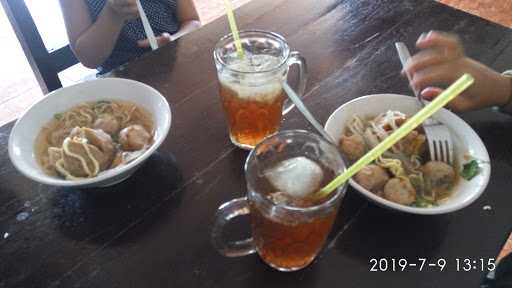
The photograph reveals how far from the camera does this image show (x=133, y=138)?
769mm

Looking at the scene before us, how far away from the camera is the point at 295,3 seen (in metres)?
1.26

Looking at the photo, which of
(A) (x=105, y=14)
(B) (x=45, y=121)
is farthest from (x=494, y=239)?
(A) (x=105, y=14)

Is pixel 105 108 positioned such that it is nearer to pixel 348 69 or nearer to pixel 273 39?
pixel 273 39

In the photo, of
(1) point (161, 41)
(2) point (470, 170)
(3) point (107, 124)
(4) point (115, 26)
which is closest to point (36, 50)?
(4) point (115, 26)

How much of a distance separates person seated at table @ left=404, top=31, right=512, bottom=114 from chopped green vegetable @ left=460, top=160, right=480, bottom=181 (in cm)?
19

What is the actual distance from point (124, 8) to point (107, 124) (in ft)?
1.73

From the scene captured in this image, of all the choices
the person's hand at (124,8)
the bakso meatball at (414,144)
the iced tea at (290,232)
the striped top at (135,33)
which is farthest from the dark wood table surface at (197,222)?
the striped top at (135,33)

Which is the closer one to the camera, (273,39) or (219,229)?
(219,229)

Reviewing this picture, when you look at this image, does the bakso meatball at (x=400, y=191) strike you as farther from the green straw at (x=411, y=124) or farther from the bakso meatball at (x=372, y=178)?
the green straw at (x=411, y=124)

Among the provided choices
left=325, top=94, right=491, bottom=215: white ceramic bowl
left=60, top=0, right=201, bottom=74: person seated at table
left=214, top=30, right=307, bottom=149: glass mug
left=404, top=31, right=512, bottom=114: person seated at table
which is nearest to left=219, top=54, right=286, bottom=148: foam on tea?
left=214, top=30, right=307, bottom=149: glass mug

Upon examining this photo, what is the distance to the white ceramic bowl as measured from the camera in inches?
25.7

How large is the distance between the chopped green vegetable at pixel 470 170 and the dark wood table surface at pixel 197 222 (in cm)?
6

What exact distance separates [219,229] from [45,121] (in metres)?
0.44

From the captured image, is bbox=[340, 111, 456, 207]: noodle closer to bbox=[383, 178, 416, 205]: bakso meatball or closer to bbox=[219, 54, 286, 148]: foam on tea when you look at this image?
bbox=[383, 178, 416, 205]: bakso meatball
